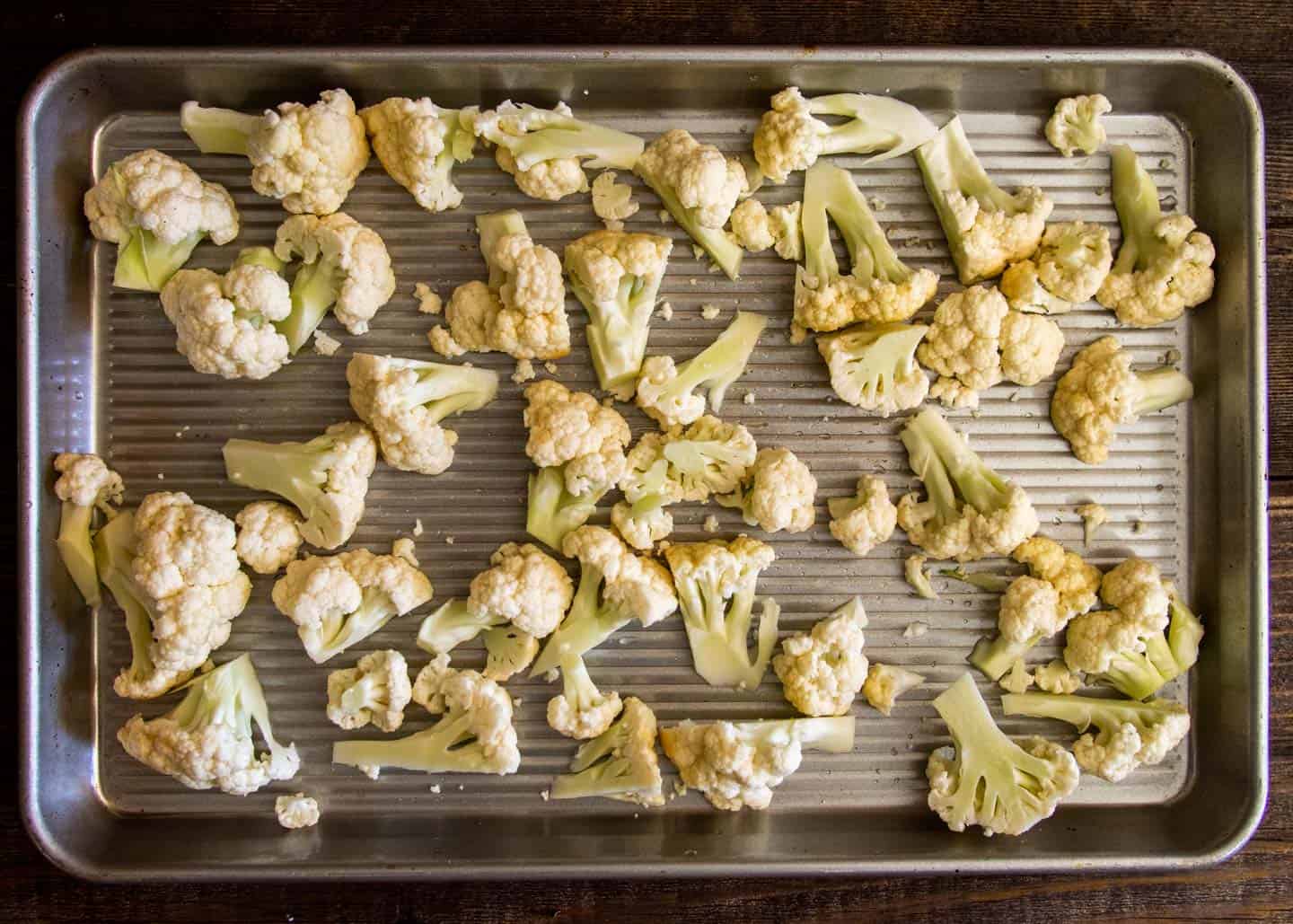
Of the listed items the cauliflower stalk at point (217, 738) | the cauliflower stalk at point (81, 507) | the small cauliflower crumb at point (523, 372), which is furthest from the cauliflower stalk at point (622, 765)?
the cauliflower stalk at point (81, 507)

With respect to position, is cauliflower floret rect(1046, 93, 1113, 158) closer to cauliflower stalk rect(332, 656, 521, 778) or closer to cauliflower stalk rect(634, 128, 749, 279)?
cauliflower stalk rect(634, 128, 749, 279)

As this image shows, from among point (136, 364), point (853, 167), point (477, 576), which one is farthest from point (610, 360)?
point (136, 364)

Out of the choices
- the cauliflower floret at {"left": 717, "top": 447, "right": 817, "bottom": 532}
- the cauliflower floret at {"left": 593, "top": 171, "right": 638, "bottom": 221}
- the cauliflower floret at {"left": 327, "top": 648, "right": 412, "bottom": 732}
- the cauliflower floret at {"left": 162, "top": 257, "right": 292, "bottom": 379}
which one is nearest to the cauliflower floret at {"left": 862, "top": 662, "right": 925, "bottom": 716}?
the cauliflower floret at {"left": 717, "top": 447, "right": 817, "bottom": 532}

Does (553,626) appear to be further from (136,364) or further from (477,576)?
(136,364)

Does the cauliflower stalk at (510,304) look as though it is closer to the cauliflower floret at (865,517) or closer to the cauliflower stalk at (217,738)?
the cauliflower floret at (865,517)

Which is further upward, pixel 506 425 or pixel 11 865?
pixel 506 425

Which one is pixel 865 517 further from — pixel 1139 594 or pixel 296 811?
pixel 296 811
